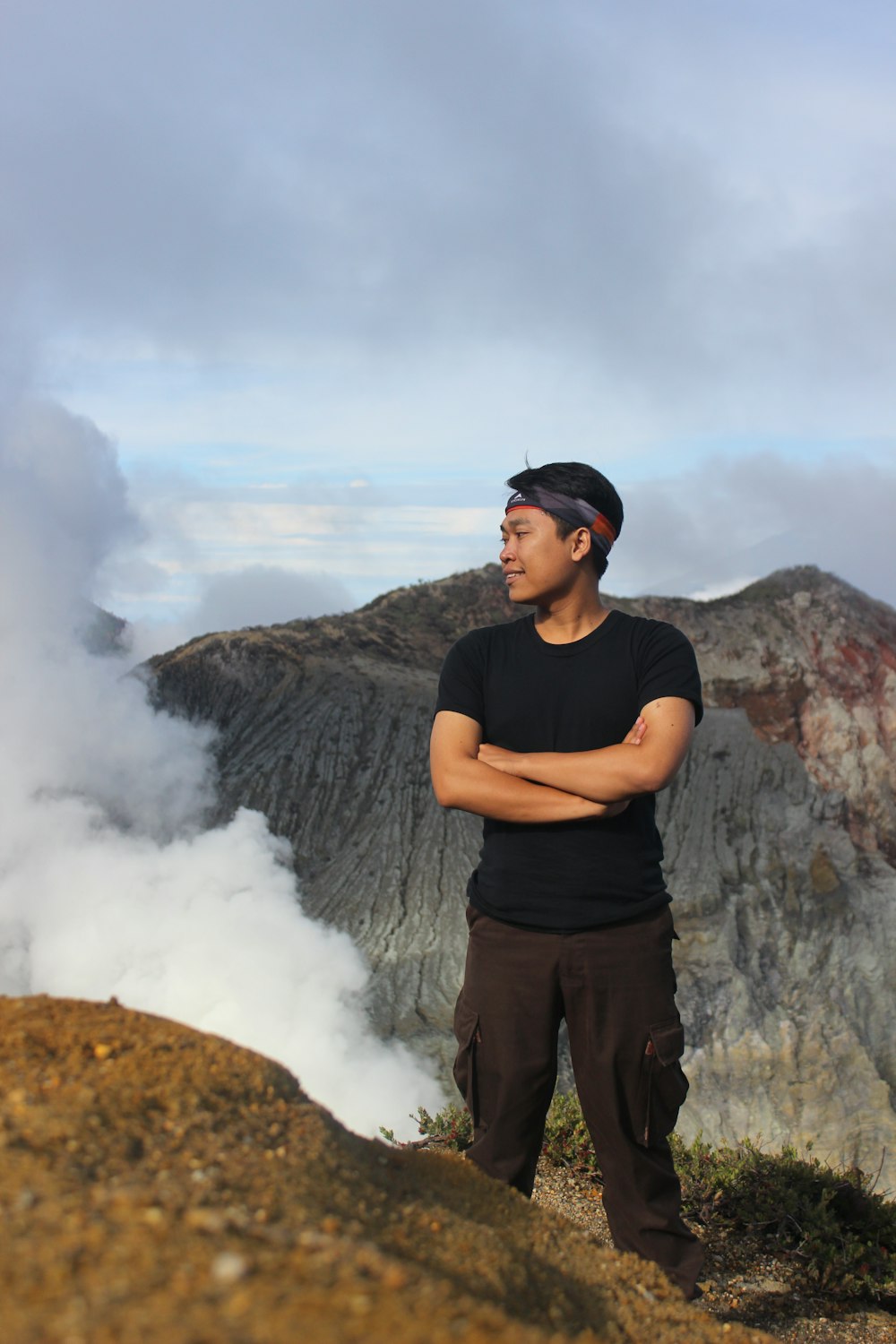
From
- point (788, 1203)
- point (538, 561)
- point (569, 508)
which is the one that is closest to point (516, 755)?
point (538, 561)

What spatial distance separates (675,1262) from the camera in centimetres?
316

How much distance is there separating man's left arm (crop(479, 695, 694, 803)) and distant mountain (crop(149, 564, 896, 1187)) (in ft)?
42.2

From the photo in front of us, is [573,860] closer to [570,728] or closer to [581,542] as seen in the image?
[570,728]

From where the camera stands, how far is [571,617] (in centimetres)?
352

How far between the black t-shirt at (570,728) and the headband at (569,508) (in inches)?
11.0

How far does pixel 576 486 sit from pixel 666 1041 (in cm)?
163

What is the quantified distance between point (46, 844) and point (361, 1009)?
21.0ft

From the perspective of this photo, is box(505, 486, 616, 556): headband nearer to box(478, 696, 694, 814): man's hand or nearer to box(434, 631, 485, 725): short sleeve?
box(434, 631, 485, 725): short sleeve

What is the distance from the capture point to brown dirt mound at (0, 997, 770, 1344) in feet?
4.79

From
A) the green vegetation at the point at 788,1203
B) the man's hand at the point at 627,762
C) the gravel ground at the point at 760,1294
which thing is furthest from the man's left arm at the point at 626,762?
the green vegetation at the point at 788,1203

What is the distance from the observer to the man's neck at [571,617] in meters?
3.51

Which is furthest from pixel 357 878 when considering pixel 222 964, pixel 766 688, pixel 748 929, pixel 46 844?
pixel 766 688

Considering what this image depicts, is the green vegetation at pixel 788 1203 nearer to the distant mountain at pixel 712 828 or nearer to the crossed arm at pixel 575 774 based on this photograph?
the crossed arm at pixel 575 774

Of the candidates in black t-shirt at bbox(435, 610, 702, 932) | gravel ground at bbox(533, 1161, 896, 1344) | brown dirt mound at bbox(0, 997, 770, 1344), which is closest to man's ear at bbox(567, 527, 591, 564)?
black t-shirt at bbox(435, 610, 702, 932)
